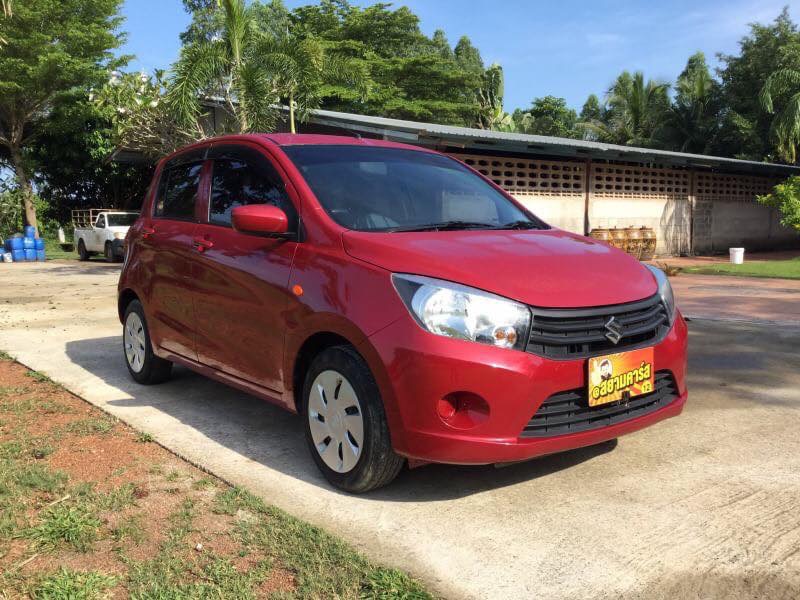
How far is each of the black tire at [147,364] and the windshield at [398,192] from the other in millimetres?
2071

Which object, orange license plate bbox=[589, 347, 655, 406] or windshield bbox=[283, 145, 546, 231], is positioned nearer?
orange license plate bbox=[589, 347, 655, 406]

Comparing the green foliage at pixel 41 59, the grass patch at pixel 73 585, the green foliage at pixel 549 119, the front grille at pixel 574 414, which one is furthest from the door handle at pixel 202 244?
the green foliage at pixel 549 119

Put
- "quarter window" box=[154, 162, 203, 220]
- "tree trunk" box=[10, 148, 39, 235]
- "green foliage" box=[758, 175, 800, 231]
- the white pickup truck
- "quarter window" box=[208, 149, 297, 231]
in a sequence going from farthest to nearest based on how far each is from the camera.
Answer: "tree trunk" box=[10, 148, 39, 235] < the white pickup truck < "green foliage" box=[758, 175, 800, 231] < "quarter window" box=[154, 162, 203, 220] < "quarter window" box=[208, 149, 297, 231]

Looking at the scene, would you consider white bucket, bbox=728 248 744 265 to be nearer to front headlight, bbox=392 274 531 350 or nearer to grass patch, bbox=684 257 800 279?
grass patch, bbox=684 257 800 279

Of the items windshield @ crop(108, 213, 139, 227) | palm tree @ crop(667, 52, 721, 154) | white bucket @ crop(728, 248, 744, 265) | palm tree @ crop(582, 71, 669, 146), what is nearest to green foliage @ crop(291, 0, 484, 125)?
palm tree @ crop(582, 71, 669, 146)

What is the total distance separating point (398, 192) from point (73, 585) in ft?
8.21

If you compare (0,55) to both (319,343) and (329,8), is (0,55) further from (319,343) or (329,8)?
(319,343)

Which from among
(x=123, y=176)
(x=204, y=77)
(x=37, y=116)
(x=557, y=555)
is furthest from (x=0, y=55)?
(x=557, y=555)

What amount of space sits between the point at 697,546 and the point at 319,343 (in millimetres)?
1877

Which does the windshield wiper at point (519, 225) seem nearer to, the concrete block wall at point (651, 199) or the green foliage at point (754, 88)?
the concrete block wall at point (651, 199)

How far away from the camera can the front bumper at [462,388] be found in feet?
9.51

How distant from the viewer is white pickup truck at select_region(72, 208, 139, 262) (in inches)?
827

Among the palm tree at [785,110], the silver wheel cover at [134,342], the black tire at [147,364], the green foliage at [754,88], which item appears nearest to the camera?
the black tire at [147,364]

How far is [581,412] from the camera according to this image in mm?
3109
